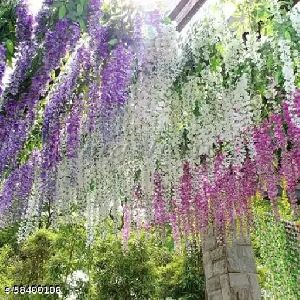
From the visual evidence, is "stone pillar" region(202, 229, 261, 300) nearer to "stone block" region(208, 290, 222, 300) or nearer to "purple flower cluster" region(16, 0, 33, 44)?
"stone block" region(208, 290, 222, 300)

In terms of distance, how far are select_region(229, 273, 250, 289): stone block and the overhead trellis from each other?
0.84 meters

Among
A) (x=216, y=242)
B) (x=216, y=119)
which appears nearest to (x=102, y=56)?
(x=216, y=119)

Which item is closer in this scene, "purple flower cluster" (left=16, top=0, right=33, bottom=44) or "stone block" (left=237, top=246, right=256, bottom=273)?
"purple flower cluster" (left=16, top=0, right=33, bottom=44)

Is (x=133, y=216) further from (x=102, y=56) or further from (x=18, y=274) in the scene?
(x=18, y=274)

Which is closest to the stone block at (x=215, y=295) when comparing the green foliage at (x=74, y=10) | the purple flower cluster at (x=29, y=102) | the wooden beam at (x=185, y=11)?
the purple flower cluster at (x=29, y=102)

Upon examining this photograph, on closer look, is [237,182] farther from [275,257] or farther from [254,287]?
[275,257]

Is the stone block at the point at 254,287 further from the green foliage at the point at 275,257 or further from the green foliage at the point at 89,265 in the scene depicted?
the green foliage at the point at 89,265

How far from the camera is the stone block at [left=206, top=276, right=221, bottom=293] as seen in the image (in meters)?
4.36

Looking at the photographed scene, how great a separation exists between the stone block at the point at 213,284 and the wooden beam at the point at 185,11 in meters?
2.38

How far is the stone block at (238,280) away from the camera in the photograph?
4.20m

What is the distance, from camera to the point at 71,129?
3.44m

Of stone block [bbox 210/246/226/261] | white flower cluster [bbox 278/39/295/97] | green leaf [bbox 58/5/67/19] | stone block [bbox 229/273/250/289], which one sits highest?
green leaf [bbox 58/5/67/19]

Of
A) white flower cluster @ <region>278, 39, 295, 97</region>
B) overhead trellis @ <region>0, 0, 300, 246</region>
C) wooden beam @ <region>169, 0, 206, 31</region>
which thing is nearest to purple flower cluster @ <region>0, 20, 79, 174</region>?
overhead trellis @ <region>0, 0, 300, 246</region>

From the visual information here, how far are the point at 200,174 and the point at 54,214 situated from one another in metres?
1.21
